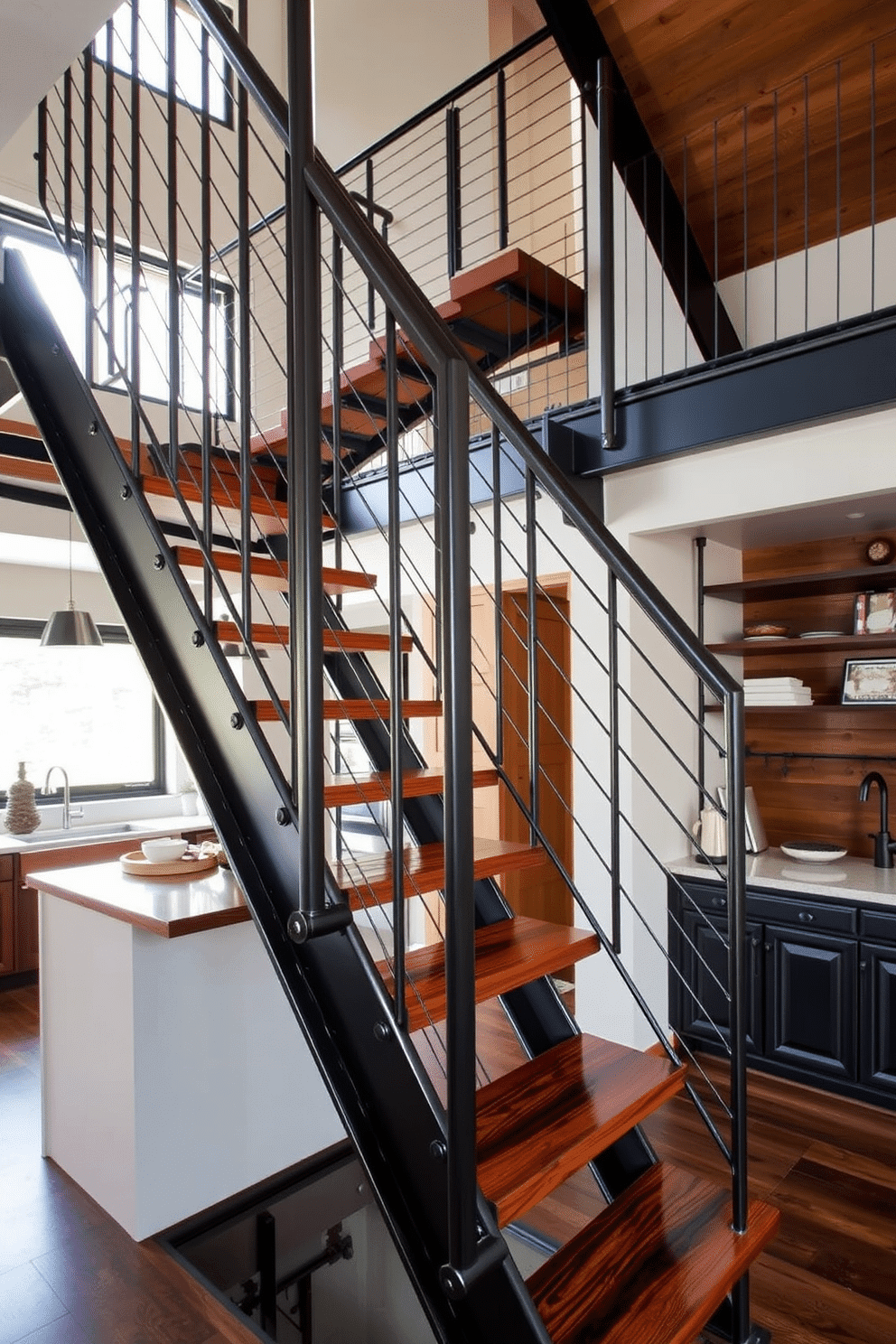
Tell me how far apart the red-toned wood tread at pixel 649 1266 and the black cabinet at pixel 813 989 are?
143cm

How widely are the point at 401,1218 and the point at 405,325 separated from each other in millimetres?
1364

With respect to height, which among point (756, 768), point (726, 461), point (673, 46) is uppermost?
point (673, 46)

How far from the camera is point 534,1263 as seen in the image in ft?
7.77

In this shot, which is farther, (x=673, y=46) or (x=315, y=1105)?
(x=673, y=46)

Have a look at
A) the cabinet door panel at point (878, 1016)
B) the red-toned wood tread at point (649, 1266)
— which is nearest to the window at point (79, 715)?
the cabinet door panel at point (878, 1016)

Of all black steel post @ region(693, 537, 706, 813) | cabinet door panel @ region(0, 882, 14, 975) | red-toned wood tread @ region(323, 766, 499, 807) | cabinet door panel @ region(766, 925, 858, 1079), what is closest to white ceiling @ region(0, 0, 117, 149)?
red-toned wood tread @ region(323, 766, 499, 807)

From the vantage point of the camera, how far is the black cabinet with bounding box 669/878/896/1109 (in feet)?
10.4

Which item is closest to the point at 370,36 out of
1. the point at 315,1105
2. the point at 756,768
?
the point at 756,768

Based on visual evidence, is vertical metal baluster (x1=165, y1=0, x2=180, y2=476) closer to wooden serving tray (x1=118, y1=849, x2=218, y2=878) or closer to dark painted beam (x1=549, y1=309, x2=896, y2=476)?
wooden serving tray (x1=118, y1=849, x2=218, y2=878)

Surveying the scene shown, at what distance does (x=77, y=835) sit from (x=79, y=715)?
0.94 metres

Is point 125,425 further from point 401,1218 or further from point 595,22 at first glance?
point 401,1218

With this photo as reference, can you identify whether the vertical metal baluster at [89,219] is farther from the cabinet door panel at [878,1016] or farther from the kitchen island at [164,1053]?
the cabinet door panel at [878,1016]

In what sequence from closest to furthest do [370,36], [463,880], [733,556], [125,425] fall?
1. [463,880]
2. [733,556]
3. [125,425]
4. [370,36]

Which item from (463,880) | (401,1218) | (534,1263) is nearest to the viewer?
(463,880)
